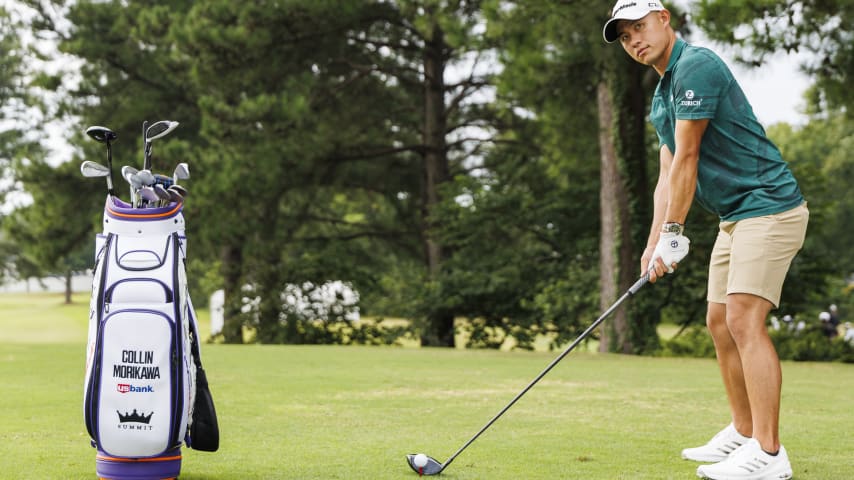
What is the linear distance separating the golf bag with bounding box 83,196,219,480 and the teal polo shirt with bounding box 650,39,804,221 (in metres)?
2.18

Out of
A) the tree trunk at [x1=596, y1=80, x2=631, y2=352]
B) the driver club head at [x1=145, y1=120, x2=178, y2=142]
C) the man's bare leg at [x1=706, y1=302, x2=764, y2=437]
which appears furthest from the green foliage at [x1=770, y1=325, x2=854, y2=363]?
the driver club head at [x1=145, y1=120, x2=178, y2=142]

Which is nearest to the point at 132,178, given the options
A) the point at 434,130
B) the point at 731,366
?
the point at 731,366

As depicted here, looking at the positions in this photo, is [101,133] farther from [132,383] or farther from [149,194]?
[132,383]

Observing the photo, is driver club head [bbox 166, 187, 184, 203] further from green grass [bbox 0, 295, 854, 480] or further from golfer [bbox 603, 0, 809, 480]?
golfer [bbox 603, 0, 809, 480]

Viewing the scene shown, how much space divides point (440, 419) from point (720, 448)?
203 centimetres

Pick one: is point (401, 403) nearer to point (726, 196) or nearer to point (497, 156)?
point (726, 196)

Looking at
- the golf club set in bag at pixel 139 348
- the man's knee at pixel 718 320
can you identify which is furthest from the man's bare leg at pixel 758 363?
the golf club set in bag at pixel 139 348

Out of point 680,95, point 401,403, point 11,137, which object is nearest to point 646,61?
point 680,95

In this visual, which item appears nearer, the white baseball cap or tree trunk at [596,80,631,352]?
the white baseball cap

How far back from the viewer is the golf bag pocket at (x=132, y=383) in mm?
3936

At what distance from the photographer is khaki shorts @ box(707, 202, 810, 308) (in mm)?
4211

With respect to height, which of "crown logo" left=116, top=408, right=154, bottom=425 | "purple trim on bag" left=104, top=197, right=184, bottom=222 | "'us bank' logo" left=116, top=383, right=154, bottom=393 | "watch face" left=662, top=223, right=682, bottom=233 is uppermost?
"purple trim on bag" left=104, top=197, right=184, bottom=222

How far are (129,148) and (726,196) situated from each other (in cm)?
2150

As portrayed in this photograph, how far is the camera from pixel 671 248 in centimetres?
431
